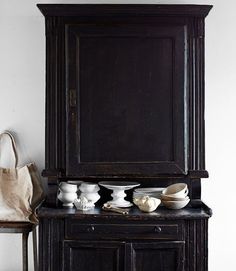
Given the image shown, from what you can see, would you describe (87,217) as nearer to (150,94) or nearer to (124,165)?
(124,165)

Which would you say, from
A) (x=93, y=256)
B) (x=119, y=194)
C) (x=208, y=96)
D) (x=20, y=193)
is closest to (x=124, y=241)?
(x=93, y=256)

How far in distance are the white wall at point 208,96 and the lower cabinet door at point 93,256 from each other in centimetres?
67

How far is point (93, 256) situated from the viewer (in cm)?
260

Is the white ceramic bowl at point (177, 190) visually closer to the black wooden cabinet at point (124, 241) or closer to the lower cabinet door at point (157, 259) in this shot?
the black wooden cabinet at point (124, 241)

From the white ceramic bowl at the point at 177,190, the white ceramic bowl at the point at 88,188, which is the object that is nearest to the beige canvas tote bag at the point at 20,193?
the white ceramic bowl at the point at 88,188

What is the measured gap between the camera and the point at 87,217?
8.44 ft

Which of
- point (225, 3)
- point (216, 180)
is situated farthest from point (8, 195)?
point (225, 3)

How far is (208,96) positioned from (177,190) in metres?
0.70

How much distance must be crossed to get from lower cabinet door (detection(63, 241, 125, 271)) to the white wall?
672mm

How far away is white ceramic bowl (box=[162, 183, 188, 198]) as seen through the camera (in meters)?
2.70

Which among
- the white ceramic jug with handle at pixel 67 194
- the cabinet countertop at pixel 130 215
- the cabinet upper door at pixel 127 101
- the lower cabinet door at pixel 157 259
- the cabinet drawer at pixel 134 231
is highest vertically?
the cabinet upper door at pixel 127 101

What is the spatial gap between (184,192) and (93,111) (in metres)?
0.73

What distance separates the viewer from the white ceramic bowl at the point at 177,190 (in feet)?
8.86

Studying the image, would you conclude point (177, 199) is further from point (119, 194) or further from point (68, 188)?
point (68, 188)
